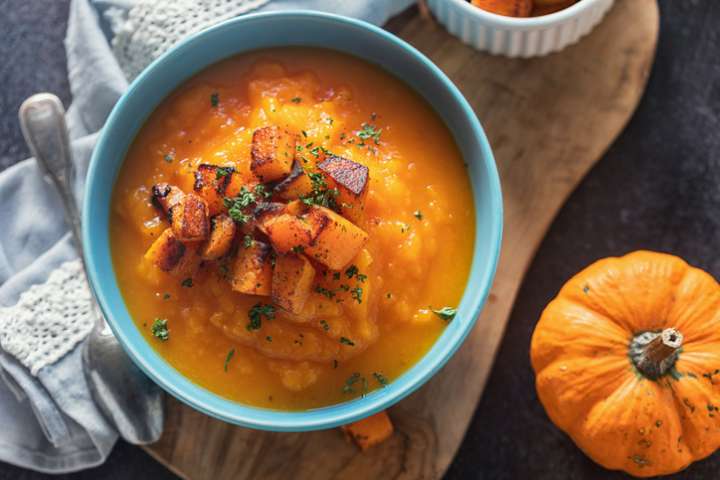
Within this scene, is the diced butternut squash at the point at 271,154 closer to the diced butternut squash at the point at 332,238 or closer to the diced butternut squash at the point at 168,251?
the diced butternut squash at the point at 332,238

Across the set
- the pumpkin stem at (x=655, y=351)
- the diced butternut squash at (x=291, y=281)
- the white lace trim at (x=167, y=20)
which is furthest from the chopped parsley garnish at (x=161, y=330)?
the pumpkin stem at (x=655, y=351)

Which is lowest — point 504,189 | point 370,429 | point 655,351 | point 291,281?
point 370,429

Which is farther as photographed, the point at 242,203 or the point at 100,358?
the point at 100,358

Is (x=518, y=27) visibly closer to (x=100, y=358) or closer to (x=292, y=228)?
(x=292, y=228)

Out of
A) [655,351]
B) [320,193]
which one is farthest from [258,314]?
[655,351]

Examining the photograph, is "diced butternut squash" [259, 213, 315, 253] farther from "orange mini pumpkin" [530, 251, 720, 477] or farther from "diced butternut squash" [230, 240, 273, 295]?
"orange mini pumpkin" [530, 251, 720, 477]

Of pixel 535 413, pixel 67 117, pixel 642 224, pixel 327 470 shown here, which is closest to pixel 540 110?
pixel 642 224

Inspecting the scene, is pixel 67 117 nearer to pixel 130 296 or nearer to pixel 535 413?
pixel 130 296
